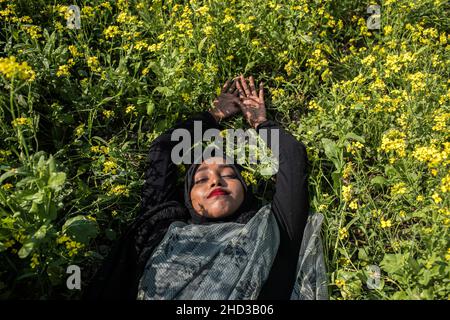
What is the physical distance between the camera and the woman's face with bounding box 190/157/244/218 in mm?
2984

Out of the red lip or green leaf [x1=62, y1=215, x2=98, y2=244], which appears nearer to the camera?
green leaf [x1=62, y1=215, x2=98, y2=244]

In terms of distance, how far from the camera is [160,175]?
3266 mm

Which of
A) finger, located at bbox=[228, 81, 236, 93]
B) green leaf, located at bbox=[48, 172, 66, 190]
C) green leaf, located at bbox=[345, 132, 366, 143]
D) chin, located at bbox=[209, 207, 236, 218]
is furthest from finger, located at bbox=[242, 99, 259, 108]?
green leaf, located at bbox=[48, 172, 66, 190]

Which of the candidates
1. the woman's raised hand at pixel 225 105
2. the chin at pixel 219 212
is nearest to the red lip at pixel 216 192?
the chin at pixel 219 212

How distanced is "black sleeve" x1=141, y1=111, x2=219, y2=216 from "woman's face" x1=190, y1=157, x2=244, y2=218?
0.22 meters

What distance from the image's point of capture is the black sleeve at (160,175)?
10.6ft

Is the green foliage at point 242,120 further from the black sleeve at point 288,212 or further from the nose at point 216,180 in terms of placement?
the nose at point 216,180

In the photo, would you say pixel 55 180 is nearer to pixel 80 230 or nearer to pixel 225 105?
pixel 80 230

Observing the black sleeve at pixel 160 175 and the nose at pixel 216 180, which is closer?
the nose at pixel 216 180

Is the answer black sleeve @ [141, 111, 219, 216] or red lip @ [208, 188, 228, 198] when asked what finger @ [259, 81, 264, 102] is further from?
red lip @ [208, 188, 228, 198]

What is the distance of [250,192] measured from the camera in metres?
3.33

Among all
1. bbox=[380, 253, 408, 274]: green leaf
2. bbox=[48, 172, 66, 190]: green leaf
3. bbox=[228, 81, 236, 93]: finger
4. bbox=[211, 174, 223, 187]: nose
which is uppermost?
bbox=[228, 81, 236, 93]: finger

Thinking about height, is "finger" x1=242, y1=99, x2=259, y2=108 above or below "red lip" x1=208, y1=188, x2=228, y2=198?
above
